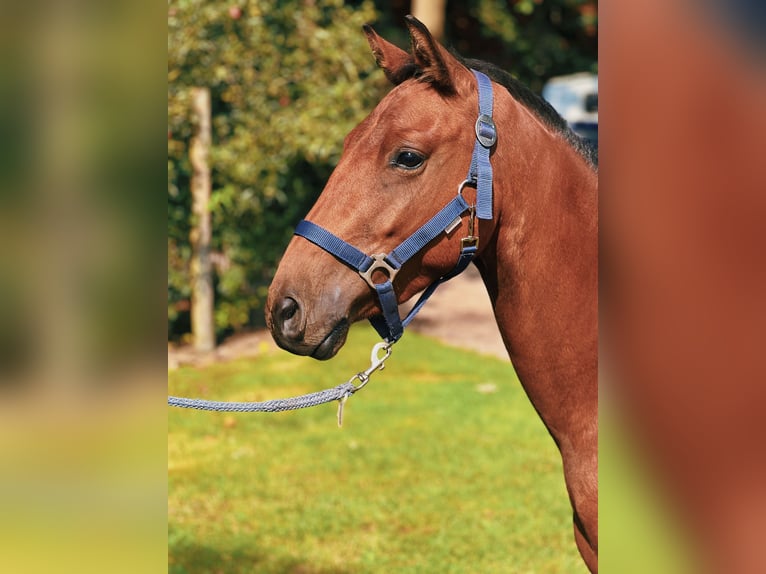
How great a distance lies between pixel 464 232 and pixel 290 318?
50 centimetres

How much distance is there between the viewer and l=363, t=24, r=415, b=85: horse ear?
93.6 inches

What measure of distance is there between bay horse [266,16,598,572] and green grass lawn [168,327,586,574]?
236 centimetres

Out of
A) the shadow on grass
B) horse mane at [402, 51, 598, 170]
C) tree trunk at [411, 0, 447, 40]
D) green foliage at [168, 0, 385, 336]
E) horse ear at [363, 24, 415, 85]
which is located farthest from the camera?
tree trunk at [411, 0, 447, 40]

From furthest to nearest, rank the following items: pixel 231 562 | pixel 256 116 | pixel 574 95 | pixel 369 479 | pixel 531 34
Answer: pixel 531 34 → pixel 574 95 → pixel 256 116 → pixel 369 479 → pixel 231 562

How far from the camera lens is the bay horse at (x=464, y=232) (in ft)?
7.03

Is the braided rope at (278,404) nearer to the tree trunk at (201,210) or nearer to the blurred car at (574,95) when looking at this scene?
the tree trunk at (201,210)

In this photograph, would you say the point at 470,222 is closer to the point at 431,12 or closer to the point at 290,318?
the point at 290,318

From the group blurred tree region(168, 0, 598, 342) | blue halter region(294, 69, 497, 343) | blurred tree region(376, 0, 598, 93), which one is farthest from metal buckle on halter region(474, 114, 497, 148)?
blurred tree region(376, 0, 598, 93)

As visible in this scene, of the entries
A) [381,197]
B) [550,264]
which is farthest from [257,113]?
[550,264]

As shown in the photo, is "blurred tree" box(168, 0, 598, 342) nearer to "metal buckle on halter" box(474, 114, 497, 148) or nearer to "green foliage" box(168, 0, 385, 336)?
"green foliage" box(168, 0, 385, 336)

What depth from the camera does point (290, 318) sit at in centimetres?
214
